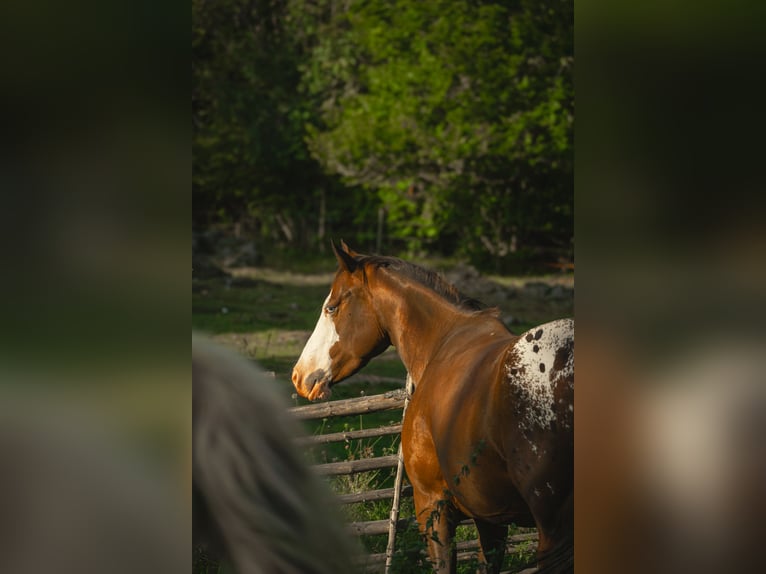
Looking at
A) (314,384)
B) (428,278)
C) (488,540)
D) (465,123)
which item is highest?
(465,123)

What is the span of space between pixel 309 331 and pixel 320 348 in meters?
4.91

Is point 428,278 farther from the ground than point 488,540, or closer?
farther from the ground

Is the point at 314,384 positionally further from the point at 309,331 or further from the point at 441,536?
the point at 309,331

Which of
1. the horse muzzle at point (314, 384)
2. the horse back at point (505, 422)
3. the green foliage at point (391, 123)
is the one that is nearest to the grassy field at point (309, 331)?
the horse muzzle at point (314, 384)

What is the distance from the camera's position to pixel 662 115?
1031mm

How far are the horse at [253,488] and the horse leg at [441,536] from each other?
1642 millimetres

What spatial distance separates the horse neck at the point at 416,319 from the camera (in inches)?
137

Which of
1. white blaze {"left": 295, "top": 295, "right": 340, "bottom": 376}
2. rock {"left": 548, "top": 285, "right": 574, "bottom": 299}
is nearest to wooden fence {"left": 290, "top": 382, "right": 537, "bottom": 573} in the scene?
white blaze {"left": 295, "top": 295, "right": 340, "bottom": 376}

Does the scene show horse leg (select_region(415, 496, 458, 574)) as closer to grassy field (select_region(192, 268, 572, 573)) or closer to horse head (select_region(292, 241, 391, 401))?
grassy field (select_region(192, 268, 572, 573))

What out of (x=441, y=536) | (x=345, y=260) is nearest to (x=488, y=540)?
(x=441, y=536)

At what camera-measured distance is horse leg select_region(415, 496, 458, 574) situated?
3166 millimetres

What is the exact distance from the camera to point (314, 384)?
3922mm

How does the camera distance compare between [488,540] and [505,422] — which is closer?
[505,422]

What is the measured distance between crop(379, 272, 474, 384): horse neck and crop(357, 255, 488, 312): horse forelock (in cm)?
3
